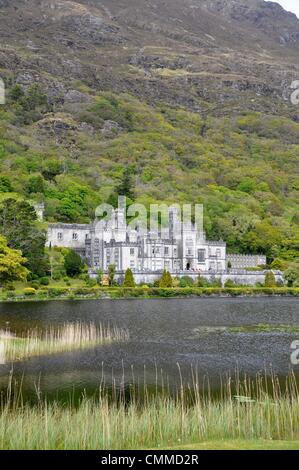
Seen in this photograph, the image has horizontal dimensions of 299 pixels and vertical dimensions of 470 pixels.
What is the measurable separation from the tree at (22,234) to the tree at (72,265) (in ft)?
11.5

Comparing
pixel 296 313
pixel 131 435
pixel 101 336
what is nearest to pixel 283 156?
pixel 296 313

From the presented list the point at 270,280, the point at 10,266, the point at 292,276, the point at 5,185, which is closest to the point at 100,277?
the point at 270,280

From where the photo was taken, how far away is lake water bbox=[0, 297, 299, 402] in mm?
25156

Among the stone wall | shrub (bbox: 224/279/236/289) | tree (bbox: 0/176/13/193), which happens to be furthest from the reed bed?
tree (bbox: 0/176/13/193)

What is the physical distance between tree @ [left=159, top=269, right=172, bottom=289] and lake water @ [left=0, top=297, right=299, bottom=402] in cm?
2635

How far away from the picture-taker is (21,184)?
126 metres

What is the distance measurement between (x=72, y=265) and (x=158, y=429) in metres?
68.8

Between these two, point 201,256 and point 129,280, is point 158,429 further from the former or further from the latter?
point 201,256

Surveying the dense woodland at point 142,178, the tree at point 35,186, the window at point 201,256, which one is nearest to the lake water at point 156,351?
the dense woodland at point 142,178

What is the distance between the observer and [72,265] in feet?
279

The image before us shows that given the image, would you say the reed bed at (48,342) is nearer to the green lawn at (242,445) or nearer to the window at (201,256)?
the green lawn at (242,445)

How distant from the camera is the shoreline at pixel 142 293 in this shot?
235 ft
